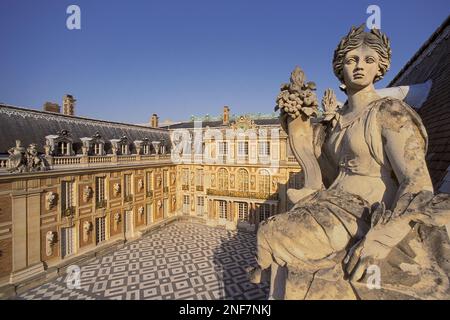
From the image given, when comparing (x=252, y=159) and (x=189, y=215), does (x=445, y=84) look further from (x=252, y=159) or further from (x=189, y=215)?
(x=189, y=215)

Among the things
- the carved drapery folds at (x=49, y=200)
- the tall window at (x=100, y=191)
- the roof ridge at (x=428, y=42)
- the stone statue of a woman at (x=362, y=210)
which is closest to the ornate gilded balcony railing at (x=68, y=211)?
the carved drapery folds at (x=49, y=200)

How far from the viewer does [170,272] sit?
19250mm

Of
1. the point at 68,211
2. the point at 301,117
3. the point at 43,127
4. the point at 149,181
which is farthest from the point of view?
the point at 149,181

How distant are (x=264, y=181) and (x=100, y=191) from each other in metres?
18.3

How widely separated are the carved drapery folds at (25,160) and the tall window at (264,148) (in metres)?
21.8

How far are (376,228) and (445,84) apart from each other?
5882 millimetres

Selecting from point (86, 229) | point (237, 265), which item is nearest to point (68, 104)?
point (86, 229)

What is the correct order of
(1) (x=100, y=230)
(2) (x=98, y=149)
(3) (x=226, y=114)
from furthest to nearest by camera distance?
1. (3) (x=226, y=114)
2. (2) (x=98, y=149)
3. (1) (x=100, y=230)

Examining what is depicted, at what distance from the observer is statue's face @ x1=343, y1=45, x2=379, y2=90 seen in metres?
3.27

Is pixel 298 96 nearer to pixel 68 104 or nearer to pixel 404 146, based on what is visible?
pixel 404 146

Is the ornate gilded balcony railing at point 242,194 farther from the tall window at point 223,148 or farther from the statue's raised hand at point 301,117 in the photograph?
the statue's raised hand at point 301,117

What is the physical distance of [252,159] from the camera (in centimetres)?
3116

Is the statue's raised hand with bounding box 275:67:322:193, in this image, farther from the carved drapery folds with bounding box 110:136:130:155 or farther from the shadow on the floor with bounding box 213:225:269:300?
Result: the carved drapery folds with bounding box 110:136:130:155
